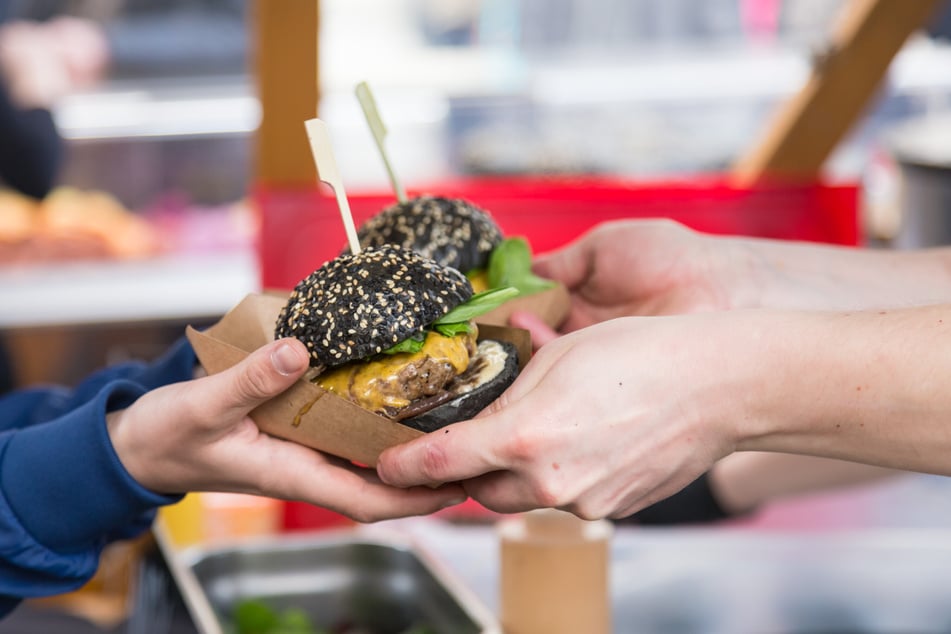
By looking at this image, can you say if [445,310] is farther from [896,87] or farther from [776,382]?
[896,87]

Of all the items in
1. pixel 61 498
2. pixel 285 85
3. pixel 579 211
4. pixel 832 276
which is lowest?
pixel 61 498

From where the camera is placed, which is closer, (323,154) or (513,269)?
(323,154)

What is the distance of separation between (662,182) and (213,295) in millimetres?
1820

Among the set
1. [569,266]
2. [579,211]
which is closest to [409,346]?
[569,266]

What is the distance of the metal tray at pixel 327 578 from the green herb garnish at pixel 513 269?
27.6 inches

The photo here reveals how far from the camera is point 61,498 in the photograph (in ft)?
4.90

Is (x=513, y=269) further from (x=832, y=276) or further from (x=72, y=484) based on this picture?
(x=72, y=484)

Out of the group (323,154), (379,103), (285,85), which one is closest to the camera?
(323,154)

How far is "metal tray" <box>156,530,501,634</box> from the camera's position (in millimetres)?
2248

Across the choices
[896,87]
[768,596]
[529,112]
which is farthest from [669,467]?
[896,87]

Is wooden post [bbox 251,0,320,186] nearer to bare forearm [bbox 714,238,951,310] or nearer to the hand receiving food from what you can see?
bare forearm [bbox 714,238,951,310]

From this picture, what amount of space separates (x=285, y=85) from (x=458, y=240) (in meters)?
0.93

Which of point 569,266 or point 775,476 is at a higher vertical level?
point 569,266

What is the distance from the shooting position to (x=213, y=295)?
156 inches
